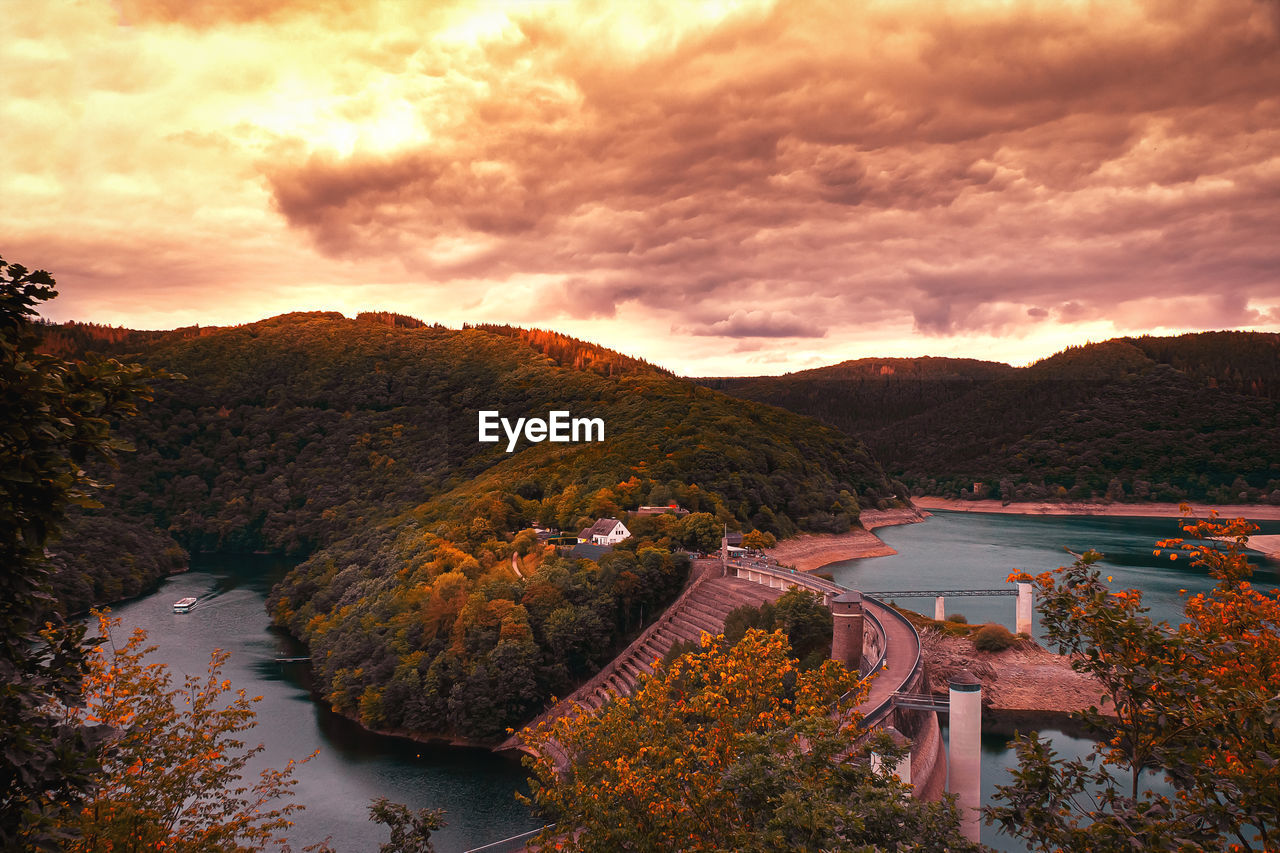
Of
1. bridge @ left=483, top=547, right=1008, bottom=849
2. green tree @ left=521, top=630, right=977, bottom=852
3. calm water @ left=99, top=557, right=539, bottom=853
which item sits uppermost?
green tree @ left=521, top=630, right=977, bottom=852

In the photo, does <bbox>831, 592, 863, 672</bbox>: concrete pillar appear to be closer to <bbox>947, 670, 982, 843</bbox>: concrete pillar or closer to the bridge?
the bridge

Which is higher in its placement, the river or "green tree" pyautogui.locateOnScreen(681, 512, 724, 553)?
"green tree" pyautogui.locateOnScreen(681, 512, 724, 553)

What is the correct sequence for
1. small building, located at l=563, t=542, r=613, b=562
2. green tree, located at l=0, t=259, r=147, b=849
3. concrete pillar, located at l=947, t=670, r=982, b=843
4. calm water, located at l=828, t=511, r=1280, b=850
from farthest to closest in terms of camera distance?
calm water, located at l=828, t=511, r=1280, b=850, small building, located at l=563, t=542, r=613, b=562, concrete pillar, located at l=947, t=670, r=982, b=843, green tree, located at l=0, t=259, r=147, b=849

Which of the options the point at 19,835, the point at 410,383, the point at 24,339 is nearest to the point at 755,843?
the point at 19,835

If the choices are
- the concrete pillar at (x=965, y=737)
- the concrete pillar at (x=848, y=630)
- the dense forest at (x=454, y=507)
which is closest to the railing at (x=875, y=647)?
the concrete pillar at (x=848, y=630)

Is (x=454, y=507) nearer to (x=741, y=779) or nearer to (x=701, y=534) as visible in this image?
(x=701, y=534)

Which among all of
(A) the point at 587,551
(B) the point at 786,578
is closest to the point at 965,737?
(B) the point at 786,578

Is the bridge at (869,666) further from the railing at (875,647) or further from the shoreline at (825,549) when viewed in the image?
the shoreline at (825,549)

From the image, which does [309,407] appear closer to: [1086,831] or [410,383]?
[410,383]

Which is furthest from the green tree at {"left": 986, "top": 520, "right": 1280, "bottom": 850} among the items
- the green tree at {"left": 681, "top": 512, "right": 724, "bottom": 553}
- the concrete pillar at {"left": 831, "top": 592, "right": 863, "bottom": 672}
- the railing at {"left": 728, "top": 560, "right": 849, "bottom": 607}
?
the green tree at {"left": 681, "top": 512, "right": 724, "bottom": 553}
